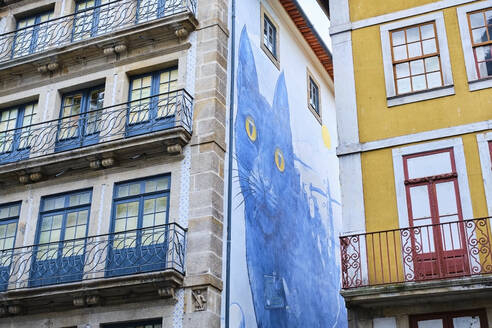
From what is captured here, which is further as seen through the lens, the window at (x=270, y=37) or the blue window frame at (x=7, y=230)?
the window at (x=270, y=37)

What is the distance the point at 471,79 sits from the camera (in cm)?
1529

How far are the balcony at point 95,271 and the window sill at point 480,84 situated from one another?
698 centimetres

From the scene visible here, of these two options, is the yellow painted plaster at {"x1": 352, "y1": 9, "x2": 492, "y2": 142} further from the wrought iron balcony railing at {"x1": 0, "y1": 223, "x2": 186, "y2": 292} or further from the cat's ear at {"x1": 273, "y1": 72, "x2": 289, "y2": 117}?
the cat's ear at {"x1": 273, "y1": 72, "x2": 289, "y2": 117}

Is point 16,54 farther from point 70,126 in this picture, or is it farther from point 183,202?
point 183,202

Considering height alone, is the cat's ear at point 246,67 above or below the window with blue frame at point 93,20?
below

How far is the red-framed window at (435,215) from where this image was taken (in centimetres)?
1388

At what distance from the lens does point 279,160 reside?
69.8 ft

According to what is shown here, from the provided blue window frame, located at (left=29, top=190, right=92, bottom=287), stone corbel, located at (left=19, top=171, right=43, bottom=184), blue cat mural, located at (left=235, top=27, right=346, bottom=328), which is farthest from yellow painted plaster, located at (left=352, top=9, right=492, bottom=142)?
stone corbel, located at (left=19, top=171, right=43, bottom=184)

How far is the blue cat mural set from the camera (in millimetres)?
18609

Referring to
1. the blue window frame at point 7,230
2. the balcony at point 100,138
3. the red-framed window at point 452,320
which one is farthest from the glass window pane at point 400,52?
the blue window frame at point 7,230

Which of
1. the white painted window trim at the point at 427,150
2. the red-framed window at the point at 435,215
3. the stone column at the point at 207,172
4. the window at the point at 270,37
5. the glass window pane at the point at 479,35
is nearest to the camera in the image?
the red-framed window at the point at 435,215

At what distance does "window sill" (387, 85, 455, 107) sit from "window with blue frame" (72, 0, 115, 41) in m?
8.21

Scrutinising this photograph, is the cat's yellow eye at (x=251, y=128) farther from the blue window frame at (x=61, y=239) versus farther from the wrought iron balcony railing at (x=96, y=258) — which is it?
the blue window frame at (x=61, y=239)

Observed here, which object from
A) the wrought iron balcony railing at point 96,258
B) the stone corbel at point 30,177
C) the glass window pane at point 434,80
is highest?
the glass window pane at point 434,80
